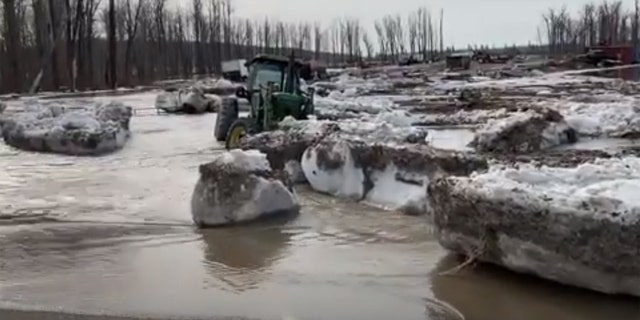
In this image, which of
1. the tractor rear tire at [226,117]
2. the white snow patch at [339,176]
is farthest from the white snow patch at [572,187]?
the tractor rear tire at [226,117]

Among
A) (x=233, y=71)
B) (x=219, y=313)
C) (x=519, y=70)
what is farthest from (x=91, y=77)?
(x=219, y=313)

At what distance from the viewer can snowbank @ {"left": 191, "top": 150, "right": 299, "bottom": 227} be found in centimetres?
877

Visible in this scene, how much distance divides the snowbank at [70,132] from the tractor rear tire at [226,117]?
2279 mm

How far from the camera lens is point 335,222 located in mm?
8914

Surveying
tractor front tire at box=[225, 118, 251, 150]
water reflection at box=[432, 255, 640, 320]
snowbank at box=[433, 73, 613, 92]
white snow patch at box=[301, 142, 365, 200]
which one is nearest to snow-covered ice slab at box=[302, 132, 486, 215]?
white snow patch at box=[301, 142, 365, 200]

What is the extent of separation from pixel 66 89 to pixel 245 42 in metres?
49.8

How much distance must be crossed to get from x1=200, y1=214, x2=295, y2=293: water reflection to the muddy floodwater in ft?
0.05

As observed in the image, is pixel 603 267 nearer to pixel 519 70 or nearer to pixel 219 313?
pixel 219 313

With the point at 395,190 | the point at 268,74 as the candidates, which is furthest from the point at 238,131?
the point at 395,190

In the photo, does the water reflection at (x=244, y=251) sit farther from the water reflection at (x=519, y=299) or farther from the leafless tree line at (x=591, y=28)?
the leafless tree line at (x=591, y=28)

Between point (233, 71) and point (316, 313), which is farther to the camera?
point (233, 71)

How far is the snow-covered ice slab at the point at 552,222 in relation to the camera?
216 inches

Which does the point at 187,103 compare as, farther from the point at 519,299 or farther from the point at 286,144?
the point at 519,299

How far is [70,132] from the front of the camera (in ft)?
57.7
